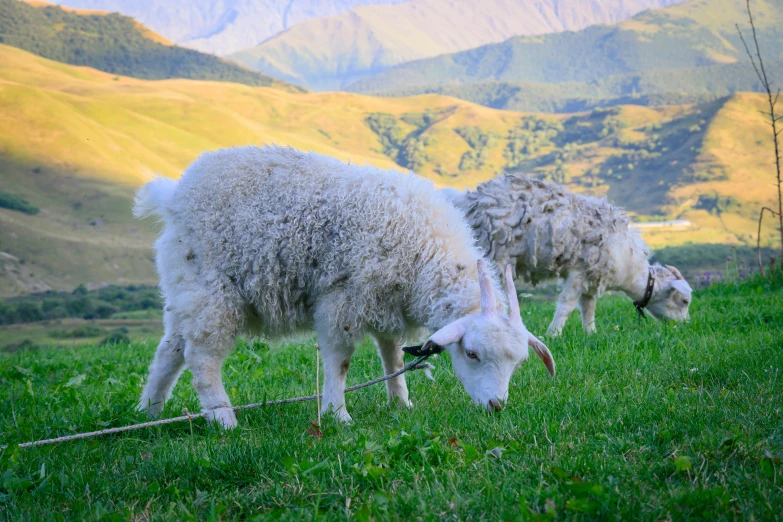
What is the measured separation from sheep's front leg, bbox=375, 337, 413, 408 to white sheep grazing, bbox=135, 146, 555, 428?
2 centimetres

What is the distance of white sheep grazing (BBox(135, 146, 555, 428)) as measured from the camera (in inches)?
182

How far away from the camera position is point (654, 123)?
80125 millimetres

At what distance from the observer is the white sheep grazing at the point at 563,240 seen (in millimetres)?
8031

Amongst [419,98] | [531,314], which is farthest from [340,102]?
[531,314]

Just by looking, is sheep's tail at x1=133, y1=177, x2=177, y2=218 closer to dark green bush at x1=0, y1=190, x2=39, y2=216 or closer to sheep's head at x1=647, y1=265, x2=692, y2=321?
sheep's head at x1=647, y1=265, x2=692, y2=321

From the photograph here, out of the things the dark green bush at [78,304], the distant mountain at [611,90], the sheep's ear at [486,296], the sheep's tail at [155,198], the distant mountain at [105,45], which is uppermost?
the distant mountain at [105,45]

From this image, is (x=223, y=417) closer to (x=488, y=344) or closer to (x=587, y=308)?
(x=488, y=344)

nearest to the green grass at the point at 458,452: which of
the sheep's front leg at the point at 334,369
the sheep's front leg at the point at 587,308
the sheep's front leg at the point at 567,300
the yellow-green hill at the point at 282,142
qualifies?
the sheep's front leg at the point at 334,369

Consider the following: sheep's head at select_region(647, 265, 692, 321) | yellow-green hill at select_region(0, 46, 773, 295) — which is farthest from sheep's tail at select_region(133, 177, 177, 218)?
yellow-green hill at select_region(0, 46, 773, 295)

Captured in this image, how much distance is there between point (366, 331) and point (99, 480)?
1984 millimetres

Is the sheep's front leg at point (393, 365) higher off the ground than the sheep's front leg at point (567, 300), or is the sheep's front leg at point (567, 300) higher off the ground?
the sheep's front leg at point (393, 365)

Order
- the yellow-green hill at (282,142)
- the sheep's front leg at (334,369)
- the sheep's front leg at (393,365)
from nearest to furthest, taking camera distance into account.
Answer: the sheep's front leg at (334,369) → the sheep's front leg at (393,365) → the yellow-green hill at (282,142)

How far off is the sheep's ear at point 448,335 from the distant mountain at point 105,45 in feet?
213

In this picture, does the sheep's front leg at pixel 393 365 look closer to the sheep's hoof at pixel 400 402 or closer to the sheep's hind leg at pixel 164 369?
the sheep's hoof at pixel 400 402
